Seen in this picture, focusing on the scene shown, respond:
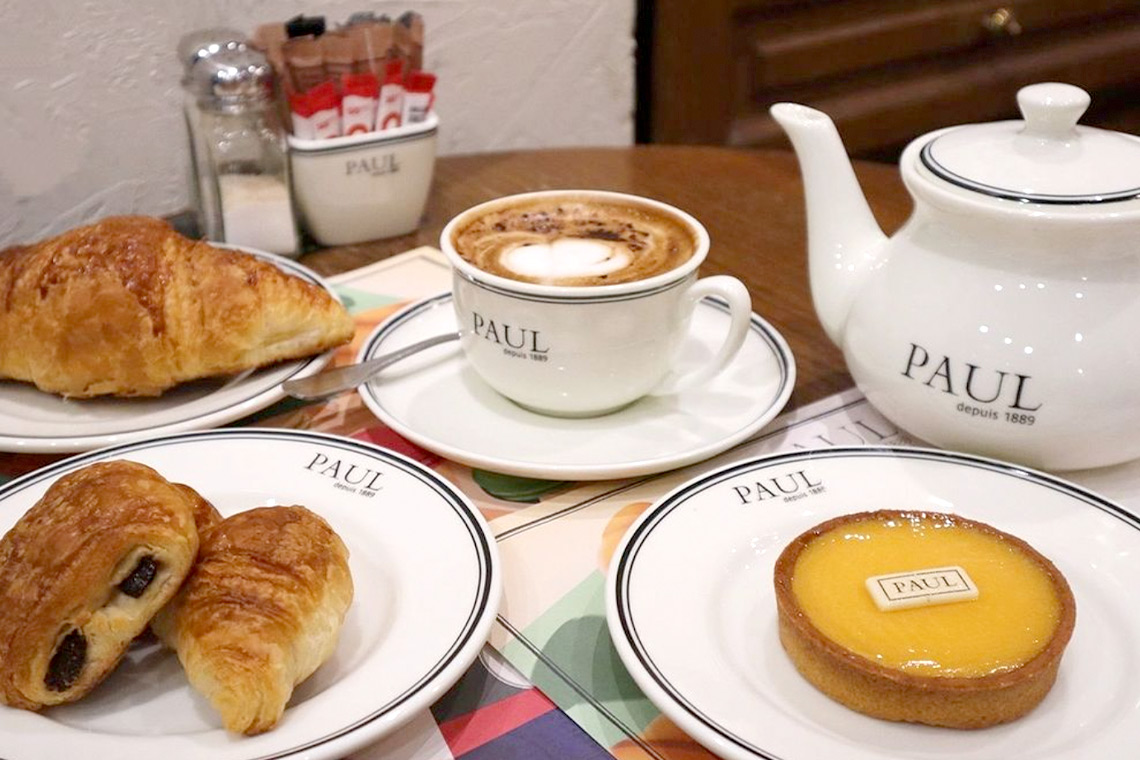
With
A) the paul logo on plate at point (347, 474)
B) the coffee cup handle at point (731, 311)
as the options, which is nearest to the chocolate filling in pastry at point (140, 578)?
the paul logo on plate at point (347, 474)

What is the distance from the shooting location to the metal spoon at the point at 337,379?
0.97 m

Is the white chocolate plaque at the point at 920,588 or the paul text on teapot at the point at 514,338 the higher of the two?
the paul text on teapot at the point at 514,338

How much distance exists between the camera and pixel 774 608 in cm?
71

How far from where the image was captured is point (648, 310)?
90cm

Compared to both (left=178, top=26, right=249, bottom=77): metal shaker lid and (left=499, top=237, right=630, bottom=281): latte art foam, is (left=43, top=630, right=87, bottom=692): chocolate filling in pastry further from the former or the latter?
(left=178, top=26, right=249, bottom=77): metal shaker lid

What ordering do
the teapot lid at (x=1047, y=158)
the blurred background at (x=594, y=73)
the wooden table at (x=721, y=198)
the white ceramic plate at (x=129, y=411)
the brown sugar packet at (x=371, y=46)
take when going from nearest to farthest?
the teapot lid at (x=1047, y=158), the white ceramic plate at (x=129, y=411), the wooden table at (x=721, y=198), the brown sugar packet at (x=371, y=46), the blurred background at (x=594, y=73)

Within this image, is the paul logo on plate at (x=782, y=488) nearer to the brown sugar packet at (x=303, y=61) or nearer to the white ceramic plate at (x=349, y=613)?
the white ceramic plate at (x=349, y=613)

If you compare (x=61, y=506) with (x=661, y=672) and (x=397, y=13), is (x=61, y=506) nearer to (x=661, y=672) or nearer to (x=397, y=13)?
(x=661, y=672)

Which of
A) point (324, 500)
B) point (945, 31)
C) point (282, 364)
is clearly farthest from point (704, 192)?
point (945, 31)

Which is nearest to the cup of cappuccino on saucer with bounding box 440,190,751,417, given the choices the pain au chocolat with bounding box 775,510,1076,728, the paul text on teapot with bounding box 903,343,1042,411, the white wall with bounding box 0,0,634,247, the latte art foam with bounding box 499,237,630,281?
the latte art foam with bounding box 499,237,630,281

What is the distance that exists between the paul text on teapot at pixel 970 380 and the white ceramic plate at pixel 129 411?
0.53m

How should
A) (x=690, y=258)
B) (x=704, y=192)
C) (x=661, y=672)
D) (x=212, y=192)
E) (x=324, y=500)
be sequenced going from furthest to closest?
(x=704, y=192), (x=212, y=192), (x=690, y=258), (x=324, y=500), (x=661, y=672)

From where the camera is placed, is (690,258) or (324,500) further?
(690,258)

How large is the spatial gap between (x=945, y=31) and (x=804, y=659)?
214 cm
